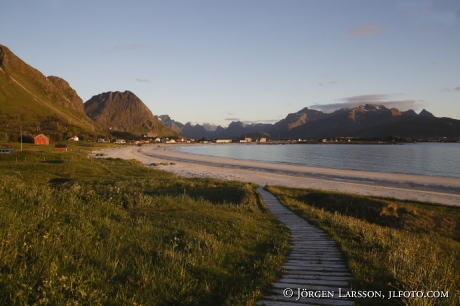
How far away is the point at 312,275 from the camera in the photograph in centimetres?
845

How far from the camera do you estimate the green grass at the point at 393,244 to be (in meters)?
7.67

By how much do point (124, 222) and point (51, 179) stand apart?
24.8 m

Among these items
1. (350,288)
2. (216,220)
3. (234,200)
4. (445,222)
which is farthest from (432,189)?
(350,288)

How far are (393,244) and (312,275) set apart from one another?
5.35 meters

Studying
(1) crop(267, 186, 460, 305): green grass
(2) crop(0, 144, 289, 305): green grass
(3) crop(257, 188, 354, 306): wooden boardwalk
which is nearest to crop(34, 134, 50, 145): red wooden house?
(1) crop(267, 186, 460, 305): green grass

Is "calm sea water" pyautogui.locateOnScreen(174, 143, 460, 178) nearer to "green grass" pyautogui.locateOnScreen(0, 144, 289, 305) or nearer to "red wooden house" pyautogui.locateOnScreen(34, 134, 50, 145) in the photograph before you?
"red wooden house" pyautogui.locateOnScreen(34, 134, 50, 145)

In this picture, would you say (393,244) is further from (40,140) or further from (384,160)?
(40,140)

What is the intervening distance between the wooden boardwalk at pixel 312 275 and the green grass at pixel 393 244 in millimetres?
353

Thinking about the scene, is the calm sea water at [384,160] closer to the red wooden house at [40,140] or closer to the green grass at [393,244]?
the green grass at [393,244]

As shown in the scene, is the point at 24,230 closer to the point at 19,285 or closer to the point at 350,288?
the point at 19,285

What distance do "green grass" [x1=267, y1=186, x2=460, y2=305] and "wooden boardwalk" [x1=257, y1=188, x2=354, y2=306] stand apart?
1.16 ft

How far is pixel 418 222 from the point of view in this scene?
74.3ft

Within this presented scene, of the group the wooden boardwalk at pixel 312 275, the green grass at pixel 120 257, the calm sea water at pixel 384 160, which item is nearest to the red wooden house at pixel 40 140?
the calm sea water at pixel 384 160

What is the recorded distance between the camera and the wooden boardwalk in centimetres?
704
